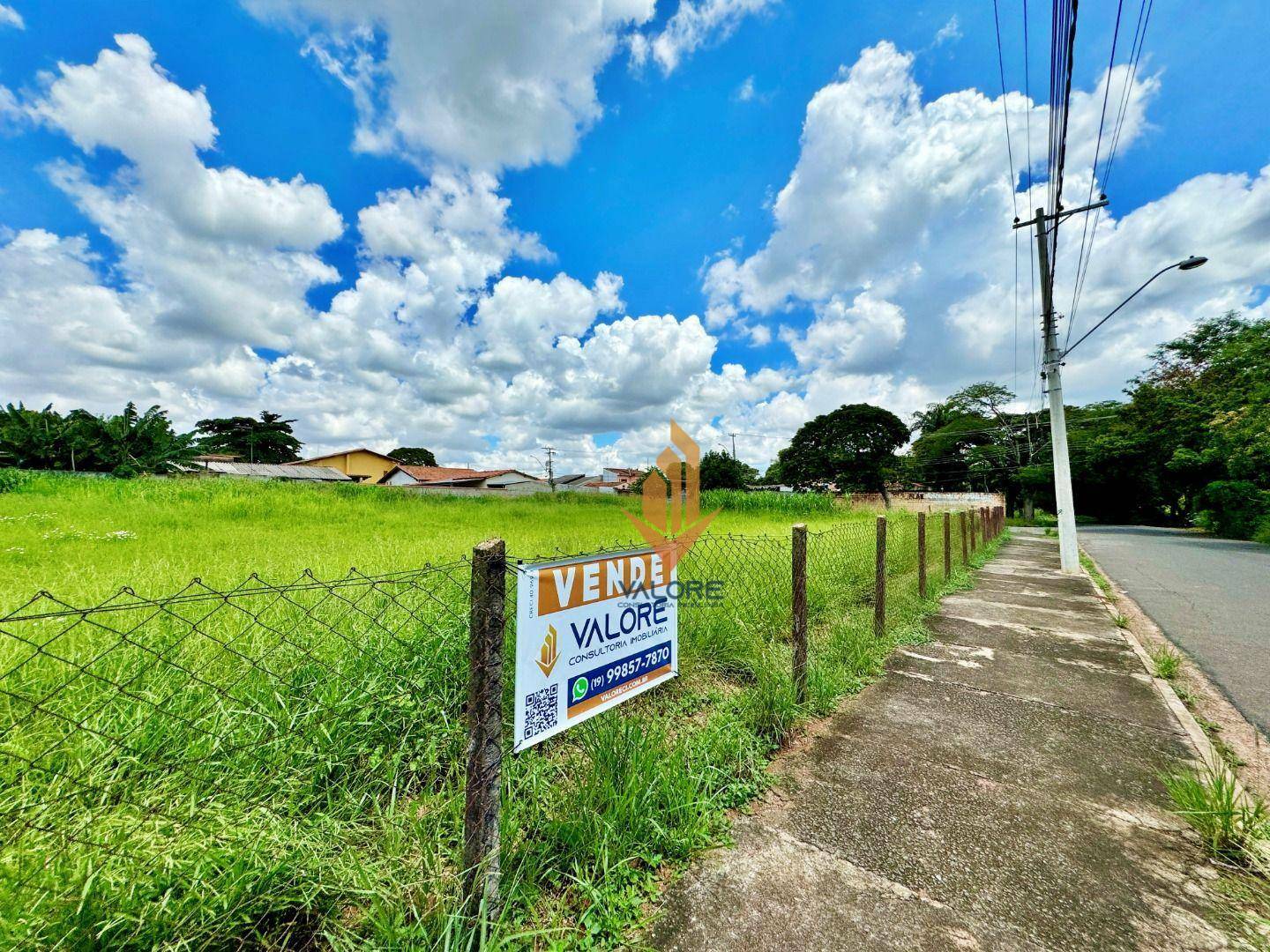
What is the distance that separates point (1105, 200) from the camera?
7766 millimetres

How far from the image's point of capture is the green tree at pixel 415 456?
62.5 m

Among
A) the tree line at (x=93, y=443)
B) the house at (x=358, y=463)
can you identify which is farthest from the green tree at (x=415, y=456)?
the tree line at (x=93, y=443)

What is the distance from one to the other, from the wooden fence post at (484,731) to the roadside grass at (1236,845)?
240 cm

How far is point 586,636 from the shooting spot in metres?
1.68

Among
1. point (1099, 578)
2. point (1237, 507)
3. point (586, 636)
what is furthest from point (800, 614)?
point (1237, 507)

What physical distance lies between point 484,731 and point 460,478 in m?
44.2

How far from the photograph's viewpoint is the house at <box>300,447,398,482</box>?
153 ft

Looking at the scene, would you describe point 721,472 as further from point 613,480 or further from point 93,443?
point 93,443

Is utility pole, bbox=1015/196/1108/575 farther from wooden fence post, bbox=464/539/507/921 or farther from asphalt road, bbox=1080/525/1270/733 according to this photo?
wooden fence post, bbox=464/539/507/921

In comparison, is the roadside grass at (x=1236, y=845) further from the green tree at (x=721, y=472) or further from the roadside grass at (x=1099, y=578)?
the green tree at (x=721, y=472)

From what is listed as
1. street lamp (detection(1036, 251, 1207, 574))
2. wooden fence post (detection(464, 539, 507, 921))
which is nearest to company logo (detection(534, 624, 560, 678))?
wooden fence post (detection(464, 539, 507, 921))

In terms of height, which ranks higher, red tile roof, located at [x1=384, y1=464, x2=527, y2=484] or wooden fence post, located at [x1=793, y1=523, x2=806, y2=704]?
red tile roof, located at [x1=384, y1=464, x2=527, y2=484]

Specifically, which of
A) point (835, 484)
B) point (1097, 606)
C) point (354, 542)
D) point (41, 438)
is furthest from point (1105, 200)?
point (41, 438)

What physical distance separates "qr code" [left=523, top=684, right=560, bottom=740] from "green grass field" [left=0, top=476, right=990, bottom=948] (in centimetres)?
44
